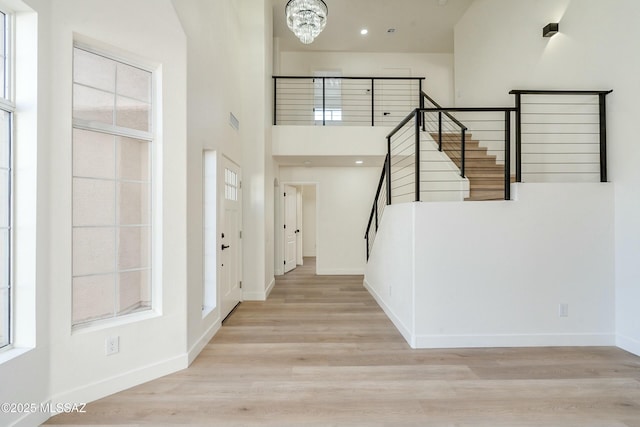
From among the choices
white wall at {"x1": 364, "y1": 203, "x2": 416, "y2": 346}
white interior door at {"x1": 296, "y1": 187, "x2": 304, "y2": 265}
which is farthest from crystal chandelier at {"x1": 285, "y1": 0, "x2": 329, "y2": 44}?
white interior door at {"x1": 296, "y1": 187, "x2": 304, "y2": 265}

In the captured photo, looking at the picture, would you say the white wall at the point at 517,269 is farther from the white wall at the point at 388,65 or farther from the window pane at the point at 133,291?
the white wall at the point at 388,65

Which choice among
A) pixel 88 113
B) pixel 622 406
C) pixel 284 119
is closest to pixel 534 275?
pixel 622 406

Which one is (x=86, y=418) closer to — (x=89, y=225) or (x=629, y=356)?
(x=89, y=225)

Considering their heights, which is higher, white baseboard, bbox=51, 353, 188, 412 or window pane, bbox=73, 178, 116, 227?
window pane, bbox=73, 178, 116, 227

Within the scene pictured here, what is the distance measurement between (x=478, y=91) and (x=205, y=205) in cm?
504

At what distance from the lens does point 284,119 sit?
Result: 22.0ft

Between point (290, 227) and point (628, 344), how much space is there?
19.6ft

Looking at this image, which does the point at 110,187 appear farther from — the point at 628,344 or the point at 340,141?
the point at 628,344

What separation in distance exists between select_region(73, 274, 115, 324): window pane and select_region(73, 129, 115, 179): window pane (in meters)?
0.78

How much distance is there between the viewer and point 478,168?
464 centimetres

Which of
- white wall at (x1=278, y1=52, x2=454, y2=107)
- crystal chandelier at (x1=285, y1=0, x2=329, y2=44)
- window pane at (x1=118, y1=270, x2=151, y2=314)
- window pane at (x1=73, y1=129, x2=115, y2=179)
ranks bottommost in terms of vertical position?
window pane at (x1=118, y1=270, x2=151, y2=314)

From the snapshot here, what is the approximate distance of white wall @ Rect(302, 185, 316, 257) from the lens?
10.3 metres

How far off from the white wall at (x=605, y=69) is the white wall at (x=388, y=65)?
2.31 m

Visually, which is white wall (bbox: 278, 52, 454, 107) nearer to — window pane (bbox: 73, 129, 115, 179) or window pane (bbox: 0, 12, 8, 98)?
window pane (bbox: 73, 129, 115, 179)
